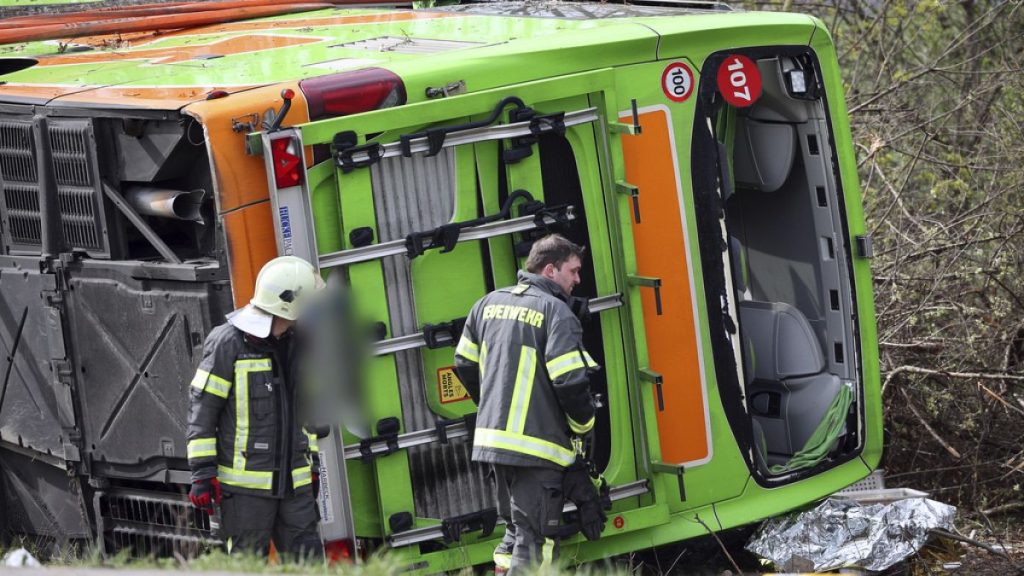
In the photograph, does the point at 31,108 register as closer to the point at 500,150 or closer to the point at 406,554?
the point at 500,150

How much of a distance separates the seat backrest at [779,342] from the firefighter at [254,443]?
229 centimetres

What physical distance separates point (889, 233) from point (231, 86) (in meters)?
4.99

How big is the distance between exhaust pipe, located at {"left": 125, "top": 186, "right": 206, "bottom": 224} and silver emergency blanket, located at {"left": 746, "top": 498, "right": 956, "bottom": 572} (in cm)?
285

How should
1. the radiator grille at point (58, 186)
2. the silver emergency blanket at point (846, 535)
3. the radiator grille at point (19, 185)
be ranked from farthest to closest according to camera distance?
the silver emergency blanket at point (846, 535) → the radiator grille at point (19, 185) → the radiator grille at point (58, 186)

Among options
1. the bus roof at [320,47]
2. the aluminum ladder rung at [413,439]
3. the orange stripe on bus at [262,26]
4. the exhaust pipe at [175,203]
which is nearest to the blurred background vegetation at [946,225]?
the bus roof at [320,47]

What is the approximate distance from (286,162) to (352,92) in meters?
0.41

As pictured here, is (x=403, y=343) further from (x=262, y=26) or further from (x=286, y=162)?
(x=262, y=26)

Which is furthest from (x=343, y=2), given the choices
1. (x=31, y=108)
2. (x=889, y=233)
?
(x=889, y=233)

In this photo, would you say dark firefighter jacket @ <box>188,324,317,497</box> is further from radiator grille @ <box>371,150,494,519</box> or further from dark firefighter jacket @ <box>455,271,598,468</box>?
dark firefighter jacket @ <box>455,271,598,468</box>

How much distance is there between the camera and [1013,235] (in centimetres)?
805

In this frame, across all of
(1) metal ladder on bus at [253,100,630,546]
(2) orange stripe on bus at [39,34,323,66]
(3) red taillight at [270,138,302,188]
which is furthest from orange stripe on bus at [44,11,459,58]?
(3) red taillight at [270,138,302,188]

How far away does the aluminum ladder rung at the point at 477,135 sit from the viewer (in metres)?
5.02

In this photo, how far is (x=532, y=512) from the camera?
520cm

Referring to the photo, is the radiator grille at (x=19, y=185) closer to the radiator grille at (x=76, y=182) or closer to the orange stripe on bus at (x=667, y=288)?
the radiator grille at (x=76, y=182)
